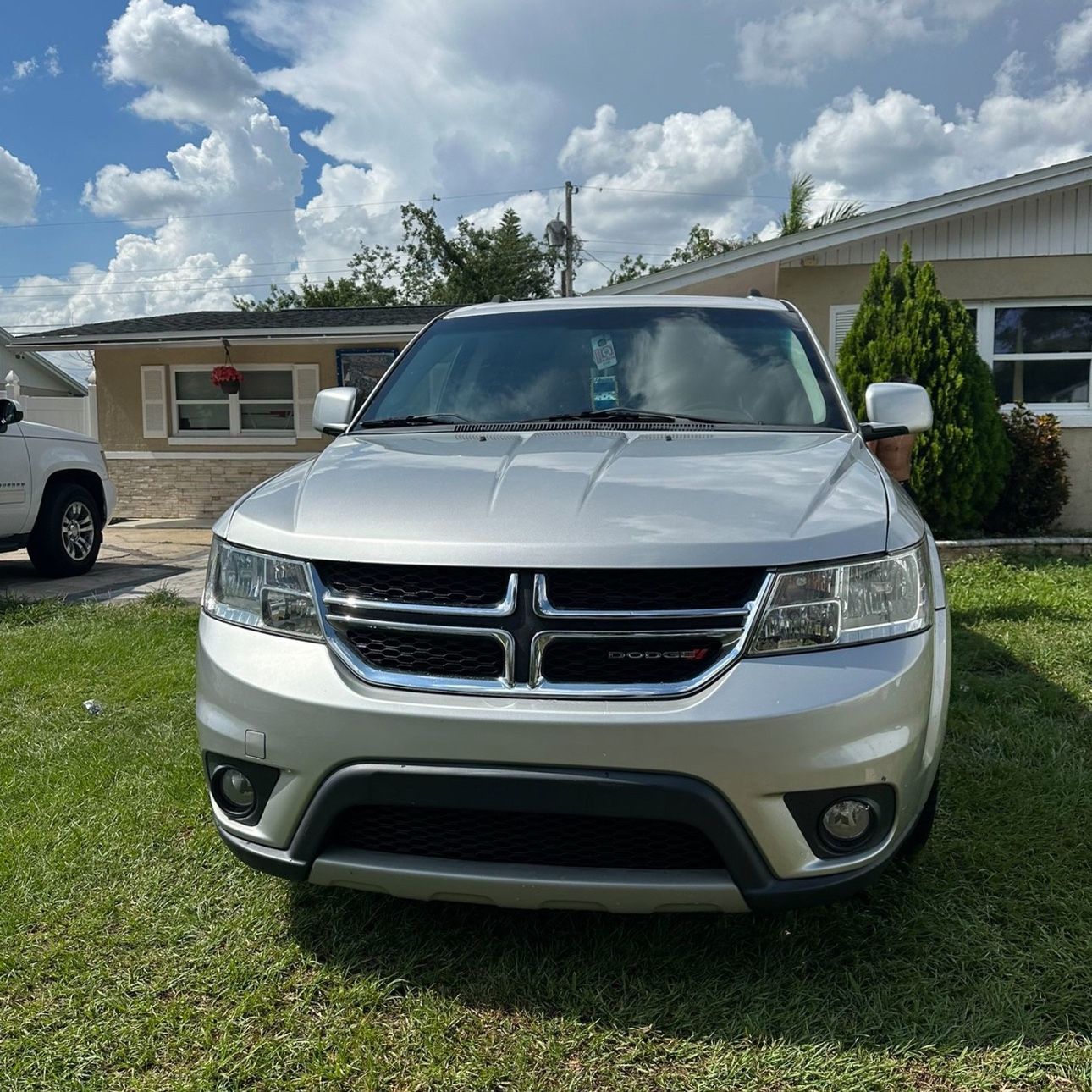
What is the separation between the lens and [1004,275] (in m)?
9.55

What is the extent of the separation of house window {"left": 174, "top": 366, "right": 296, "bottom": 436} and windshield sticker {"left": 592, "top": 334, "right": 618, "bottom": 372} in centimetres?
1153

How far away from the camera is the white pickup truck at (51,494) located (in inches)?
293

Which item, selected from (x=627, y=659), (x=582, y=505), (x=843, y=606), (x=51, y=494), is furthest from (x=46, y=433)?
(x=843, y=606)

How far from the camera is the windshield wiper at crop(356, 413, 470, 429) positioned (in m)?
3.07

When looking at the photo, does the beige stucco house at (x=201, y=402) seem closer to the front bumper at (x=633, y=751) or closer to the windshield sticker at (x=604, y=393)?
the windshield sticker at (x=604, y=393)

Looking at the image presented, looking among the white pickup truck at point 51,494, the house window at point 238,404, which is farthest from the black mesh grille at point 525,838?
the house window at point 238,404

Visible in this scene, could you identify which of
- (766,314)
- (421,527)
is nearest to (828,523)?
(421,527)

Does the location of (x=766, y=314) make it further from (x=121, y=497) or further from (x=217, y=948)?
(x=121, y=497)

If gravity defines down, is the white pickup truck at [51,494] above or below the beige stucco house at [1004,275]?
below

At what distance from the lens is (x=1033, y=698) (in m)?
4.07

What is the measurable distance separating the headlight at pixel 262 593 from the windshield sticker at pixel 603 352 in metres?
1.49

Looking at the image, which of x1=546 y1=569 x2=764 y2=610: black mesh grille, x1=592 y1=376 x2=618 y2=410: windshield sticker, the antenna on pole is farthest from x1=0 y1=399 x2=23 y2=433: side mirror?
the antenna on pole

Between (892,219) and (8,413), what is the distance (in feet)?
26.9

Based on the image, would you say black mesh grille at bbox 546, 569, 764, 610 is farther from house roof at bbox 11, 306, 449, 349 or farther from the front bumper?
house roof at bbox 11, 306, 449, 349
